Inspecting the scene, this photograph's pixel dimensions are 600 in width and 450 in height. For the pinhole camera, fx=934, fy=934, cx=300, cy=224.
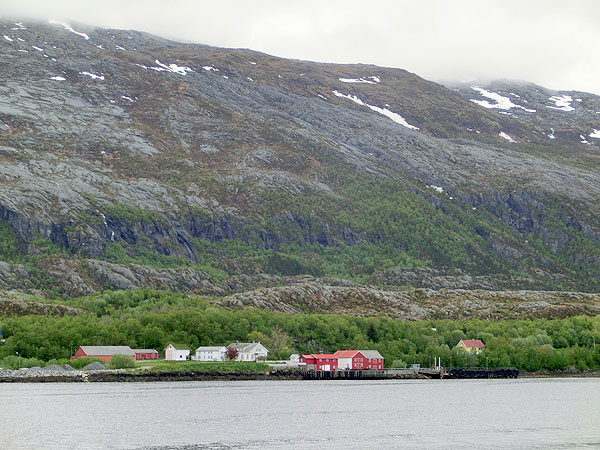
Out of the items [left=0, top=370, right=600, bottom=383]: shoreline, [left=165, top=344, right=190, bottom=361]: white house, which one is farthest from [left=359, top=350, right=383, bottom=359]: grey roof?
[left=165, top=344, right=190, bottom=361]: white house

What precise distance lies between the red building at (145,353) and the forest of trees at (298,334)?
146 inches

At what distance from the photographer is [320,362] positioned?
152500 millimetres

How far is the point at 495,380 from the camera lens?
151750 mm

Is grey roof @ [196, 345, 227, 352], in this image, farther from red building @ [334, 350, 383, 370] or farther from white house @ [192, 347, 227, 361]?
red building @ [334, 350, 383, 370]

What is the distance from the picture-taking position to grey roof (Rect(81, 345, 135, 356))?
458ft

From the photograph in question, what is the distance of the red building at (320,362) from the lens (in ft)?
495

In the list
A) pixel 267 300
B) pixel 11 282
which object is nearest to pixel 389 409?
pixel 267 300

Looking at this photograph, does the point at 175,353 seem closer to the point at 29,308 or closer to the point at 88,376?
the point at 88,376

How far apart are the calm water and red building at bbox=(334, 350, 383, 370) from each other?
26396 mm

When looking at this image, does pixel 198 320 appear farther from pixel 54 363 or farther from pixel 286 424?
pixel 286 424

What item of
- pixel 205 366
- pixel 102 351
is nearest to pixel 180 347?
pixel 205 366

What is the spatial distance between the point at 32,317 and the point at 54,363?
2059 cm

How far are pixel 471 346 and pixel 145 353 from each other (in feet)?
186

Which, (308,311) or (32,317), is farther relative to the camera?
(308,311)
